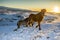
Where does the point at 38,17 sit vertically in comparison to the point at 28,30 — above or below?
above

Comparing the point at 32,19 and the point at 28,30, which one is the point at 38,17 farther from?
the point at 28,30

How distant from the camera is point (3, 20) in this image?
1.47 meters

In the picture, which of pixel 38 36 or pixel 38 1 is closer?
pixel 38 36

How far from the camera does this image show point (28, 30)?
1355mm

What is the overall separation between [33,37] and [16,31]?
0.20 meters

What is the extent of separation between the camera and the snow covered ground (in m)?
1.28

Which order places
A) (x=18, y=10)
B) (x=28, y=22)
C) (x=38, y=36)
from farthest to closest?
1. (x=18, y=10)
2. (x=28, y=22)
3. (x=38, y=36)

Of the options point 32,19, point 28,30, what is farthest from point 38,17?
point 28,30

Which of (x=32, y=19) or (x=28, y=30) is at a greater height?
(x=32, y=19)

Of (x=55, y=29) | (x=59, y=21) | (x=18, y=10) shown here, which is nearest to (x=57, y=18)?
(x=59, y=21)

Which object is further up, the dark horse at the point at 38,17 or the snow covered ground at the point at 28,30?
the dark horse at the point at 38,17

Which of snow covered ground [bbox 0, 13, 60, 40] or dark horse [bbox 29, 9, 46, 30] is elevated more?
dark horse [bbox 29, 9, 46, 30]

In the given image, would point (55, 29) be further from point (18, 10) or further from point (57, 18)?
point (18, 10)

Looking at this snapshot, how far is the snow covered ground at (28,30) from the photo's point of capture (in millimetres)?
1277
